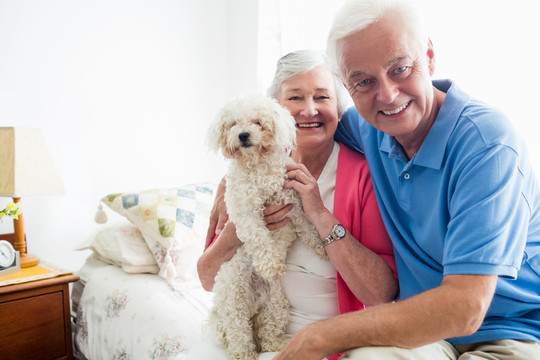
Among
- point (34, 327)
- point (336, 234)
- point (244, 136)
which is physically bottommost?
point (34, 327)

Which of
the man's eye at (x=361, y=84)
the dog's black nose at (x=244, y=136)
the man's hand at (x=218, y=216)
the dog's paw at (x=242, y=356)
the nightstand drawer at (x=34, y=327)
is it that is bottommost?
the nightstand drawer at (x=34, y=327)

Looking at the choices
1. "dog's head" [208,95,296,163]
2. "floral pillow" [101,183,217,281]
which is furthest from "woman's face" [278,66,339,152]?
"floral pillow" [101,183,217,281]

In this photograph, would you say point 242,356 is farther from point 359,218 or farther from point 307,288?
point 359,218

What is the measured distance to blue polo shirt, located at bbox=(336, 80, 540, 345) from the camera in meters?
0.82

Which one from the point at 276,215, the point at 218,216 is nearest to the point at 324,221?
the point at 276,215

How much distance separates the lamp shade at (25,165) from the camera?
1.99 meters

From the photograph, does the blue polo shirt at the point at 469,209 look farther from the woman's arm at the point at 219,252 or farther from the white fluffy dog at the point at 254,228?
the woman's arm at the point at 219,252

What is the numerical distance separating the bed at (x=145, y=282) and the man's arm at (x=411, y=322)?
29.9 inches

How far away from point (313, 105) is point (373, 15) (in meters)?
0.45

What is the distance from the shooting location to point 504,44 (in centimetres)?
161

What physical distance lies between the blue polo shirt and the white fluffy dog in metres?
0.30

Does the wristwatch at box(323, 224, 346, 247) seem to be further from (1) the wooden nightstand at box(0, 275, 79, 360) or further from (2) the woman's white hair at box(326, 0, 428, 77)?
(1) the wooden nightstand at box(0, 275, 79, 360)

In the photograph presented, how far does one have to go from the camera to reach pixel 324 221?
1.17 metres

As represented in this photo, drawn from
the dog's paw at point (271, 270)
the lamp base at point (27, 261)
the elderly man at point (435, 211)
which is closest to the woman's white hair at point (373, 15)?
the elderly man at point (435, 211)
